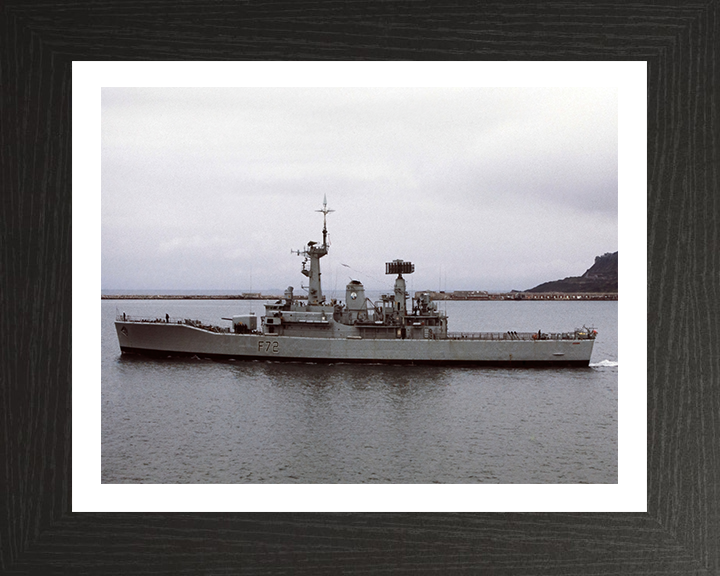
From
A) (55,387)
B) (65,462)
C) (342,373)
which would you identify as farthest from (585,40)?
(342,373)

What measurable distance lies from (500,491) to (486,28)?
6.57 feet

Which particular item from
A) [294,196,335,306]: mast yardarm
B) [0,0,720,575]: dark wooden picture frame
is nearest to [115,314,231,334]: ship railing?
[294,196,335,306]: mast yardarm

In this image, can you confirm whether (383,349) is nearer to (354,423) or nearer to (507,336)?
(507,336)

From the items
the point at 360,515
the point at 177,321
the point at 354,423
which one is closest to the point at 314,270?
the point at 177,321

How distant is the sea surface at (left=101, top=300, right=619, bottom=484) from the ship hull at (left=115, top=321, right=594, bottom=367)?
0.17 m

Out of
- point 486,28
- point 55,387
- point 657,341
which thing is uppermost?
point 486,28

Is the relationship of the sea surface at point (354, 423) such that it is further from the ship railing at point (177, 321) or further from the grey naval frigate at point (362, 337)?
the ship railing at point (177, 321)

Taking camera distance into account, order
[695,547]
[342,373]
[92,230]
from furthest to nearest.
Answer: [342,373] < [92,230] < [695,547]

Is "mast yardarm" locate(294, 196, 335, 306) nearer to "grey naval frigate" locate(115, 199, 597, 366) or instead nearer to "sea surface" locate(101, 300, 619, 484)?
"grey naval frigate" locate(115, 199, 597, 366)

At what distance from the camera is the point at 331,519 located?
6.98ft

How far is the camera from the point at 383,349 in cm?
748

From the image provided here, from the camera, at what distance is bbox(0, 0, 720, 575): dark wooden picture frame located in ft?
6.95

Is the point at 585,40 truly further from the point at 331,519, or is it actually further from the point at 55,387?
the point at 55,387

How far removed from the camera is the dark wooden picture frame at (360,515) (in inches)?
83.4
